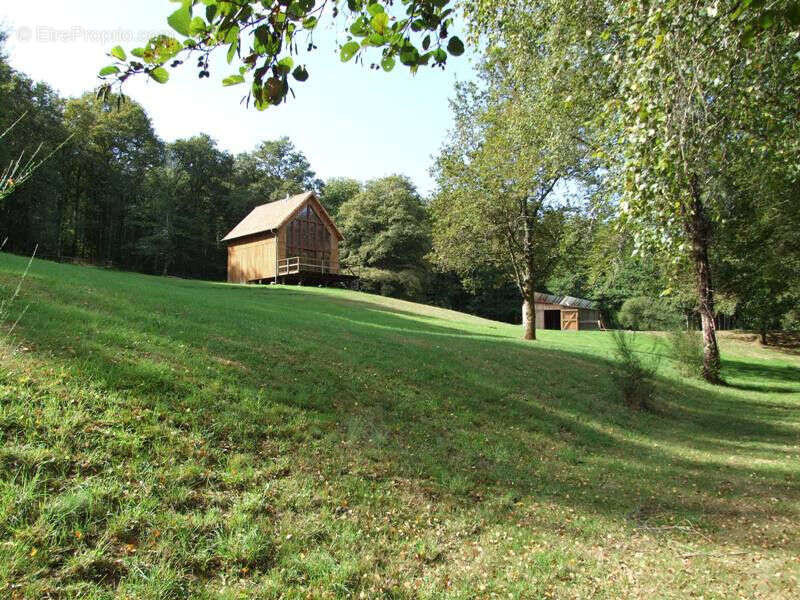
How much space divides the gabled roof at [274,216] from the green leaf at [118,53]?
36573mm

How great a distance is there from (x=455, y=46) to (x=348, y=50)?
2.25 ft

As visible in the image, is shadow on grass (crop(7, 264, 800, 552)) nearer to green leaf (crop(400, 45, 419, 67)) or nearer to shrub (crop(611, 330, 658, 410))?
shrub (crop(611, 330, 658, 410))

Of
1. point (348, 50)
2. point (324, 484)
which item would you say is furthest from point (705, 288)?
point (348, 50)

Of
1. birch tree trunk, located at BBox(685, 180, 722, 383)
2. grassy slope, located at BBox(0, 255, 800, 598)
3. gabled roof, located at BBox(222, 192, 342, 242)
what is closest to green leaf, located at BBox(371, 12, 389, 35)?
grassy slope, located at BBox(0, 255, 800, 598)

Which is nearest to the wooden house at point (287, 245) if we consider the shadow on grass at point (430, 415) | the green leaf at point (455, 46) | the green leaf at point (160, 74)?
the shadow on grass at point (430, 415)

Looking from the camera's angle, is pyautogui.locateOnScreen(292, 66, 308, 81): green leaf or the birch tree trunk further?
the birch tree trunk

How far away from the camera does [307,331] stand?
11836mm

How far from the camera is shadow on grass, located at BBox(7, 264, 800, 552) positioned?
5543 millimetres

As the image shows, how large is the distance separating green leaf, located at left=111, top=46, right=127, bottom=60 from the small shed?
146ft

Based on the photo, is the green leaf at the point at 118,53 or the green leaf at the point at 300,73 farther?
the green leaf at the point at 300,73

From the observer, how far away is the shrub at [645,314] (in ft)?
134

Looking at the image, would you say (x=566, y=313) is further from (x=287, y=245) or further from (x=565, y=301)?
(x=287, y=245)

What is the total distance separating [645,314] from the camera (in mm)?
42719

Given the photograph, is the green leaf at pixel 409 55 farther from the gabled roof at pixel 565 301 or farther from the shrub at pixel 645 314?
the gabled roof at pixel 565 301
